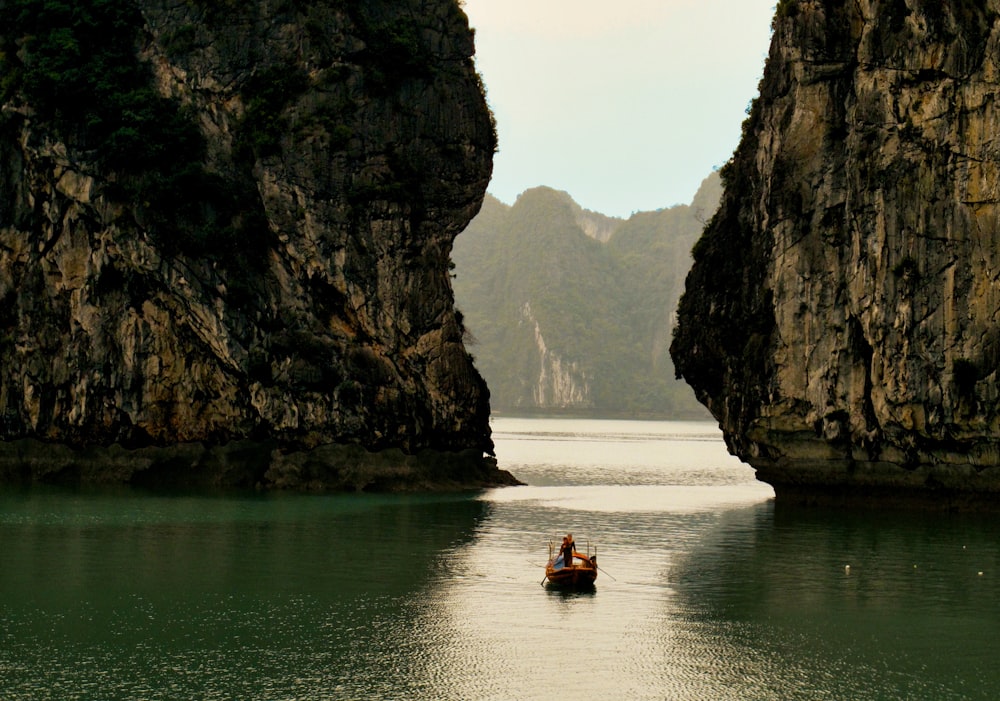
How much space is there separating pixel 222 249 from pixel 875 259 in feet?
90.8

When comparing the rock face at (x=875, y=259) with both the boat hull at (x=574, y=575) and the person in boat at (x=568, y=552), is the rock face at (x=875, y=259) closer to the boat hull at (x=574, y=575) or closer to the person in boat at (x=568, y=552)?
the person in boat at (x=568, y=552)

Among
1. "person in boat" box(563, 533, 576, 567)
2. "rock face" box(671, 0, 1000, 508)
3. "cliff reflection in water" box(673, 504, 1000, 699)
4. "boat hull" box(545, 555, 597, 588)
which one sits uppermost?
"rock face" box(671, 0, 1000, 508)

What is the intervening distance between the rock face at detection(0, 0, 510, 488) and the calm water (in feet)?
25.1

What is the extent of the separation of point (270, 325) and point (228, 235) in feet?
14.5

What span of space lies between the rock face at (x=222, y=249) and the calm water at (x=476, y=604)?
7639mm

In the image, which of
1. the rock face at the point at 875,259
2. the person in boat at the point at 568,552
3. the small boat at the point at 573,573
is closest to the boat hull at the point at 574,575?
the small boat at the point at 573,573

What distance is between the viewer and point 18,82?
173 feet

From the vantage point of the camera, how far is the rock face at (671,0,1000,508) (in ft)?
136

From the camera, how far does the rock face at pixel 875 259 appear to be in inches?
1636

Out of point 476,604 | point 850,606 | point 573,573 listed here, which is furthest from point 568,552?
point 850,606

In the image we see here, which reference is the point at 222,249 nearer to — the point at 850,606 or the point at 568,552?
the point at 568,552

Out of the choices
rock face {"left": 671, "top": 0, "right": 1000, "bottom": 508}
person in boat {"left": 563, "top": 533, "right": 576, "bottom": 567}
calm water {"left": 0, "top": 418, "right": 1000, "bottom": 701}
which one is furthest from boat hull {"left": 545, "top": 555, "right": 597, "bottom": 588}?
rock face {"left": 671, "top": 0, "right": 1000, "bottom": 508}

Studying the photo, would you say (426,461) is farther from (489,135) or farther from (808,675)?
(808,675)

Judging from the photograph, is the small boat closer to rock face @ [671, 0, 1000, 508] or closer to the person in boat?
the person in boat
